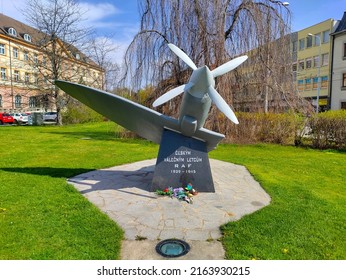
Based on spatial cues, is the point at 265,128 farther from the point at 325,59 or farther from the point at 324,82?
the point at 325,59

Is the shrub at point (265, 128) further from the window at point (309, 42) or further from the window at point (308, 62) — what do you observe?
the window at point (309, 42)

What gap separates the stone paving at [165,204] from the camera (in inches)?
158

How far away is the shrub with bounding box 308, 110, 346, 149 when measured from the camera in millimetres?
11836

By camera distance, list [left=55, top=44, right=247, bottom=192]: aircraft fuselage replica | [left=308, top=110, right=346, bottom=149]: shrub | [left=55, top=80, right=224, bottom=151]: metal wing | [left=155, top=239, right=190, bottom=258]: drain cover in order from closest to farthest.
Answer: [left=155, top=239, right=190, bottom=258]: drain cover
[left=55, top=80, right=224, bottom=151]: metal wing
[left=55, top=44, right=247, bottom=192]: aircraft fuselage replica
[left=308, top=110, right=346, bottom=149]: shrub

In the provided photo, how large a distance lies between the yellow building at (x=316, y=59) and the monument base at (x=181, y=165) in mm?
30529

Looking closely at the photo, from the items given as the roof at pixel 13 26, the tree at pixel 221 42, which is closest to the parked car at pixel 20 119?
the roof at pixel 13 26

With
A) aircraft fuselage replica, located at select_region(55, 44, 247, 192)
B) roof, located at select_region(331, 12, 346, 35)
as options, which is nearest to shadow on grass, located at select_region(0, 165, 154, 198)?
aircraft fuselage replica, located at select_region(55, 44, 247, 192)

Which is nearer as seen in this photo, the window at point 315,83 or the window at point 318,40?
the window at point 318,40

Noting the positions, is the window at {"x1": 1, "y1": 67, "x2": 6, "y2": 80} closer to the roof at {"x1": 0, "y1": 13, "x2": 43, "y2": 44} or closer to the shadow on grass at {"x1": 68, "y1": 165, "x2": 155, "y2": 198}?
the roof at {"x1": 0, "y1": 13, "x2": 43, "y2": 44}

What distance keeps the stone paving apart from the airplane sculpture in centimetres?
122

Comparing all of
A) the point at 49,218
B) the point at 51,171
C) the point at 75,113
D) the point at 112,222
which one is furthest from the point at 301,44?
the point at 49,218

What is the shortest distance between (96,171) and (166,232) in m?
4.22

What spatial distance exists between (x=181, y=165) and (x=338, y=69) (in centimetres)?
3377
